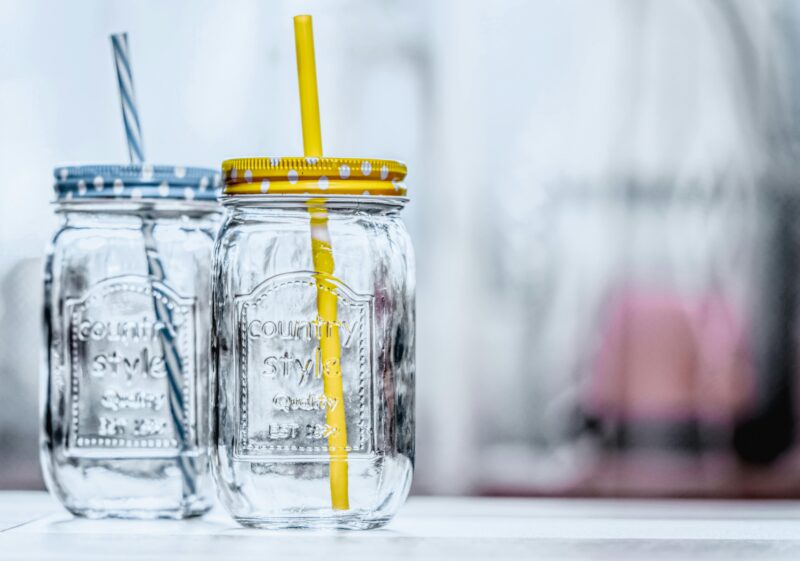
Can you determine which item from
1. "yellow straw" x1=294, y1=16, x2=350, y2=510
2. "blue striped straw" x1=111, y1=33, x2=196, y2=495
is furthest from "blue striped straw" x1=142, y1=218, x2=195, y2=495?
"yellow straw" x1=294, y1=16, x2=350, y2=510

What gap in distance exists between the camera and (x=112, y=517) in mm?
818

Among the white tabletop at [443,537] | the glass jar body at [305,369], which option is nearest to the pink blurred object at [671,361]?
the white tabletop at [443,537]

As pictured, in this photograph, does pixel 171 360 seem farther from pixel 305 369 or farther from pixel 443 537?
pixel 443 537

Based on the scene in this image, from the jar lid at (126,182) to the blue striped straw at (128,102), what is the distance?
45mm

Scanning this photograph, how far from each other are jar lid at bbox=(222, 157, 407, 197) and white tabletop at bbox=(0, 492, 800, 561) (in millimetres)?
219

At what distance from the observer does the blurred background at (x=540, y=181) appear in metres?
1.21

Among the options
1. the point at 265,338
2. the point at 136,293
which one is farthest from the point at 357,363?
the point at 136,293

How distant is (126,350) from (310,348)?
14 centimetres

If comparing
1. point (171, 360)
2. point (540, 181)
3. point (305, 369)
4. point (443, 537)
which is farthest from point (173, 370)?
point (540, 181)

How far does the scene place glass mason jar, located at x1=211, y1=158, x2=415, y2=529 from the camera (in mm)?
757

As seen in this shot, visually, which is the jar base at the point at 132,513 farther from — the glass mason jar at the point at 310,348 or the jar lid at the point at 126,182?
the jar lid at the point at 126,182

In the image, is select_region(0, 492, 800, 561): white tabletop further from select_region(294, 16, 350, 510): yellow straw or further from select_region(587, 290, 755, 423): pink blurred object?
select_region(587, 290, 755, 423): pink blurred object

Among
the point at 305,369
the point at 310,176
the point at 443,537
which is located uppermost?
the point at 310,176

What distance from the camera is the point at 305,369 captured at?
770mm
